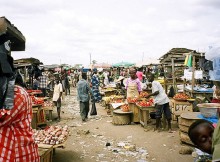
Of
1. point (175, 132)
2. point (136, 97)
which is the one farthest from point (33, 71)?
point (175, 132)

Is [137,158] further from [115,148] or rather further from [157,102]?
[157,102]

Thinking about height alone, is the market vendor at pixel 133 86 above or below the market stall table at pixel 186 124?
above

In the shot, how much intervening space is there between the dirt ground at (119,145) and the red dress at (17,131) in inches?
193

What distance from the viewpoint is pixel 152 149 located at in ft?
25.9

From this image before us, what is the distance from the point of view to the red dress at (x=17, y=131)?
225 centimetres

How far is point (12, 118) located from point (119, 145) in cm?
640

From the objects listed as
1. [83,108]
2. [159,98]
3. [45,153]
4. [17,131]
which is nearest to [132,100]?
[159,98]

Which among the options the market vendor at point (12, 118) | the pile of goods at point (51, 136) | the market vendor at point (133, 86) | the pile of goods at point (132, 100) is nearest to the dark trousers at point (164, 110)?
the pile of goods at point (132, 100)

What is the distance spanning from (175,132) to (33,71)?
10.2 metres

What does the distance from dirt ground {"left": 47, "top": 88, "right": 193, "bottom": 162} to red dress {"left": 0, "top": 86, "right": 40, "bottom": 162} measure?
16.1 feet

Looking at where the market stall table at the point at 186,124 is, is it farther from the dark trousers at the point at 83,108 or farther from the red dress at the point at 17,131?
the red dress at the point at 17,131

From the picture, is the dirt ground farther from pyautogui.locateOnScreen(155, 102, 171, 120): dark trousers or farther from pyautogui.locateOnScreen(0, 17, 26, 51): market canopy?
pyautogui.locateOnScreen(0, 17, 26, 51): market canopy

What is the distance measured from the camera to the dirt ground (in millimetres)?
7238

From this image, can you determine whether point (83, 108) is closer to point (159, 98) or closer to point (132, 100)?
point (132, 100)
